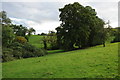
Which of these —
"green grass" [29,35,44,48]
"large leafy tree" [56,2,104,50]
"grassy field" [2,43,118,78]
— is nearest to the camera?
"grassy field" [2,43,118,78]

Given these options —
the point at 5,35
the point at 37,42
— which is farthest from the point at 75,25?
the point at 37,42

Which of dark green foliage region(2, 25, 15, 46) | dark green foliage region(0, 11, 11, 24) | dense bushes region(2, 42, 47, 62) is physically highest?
dark green foliage region(0, 11, 11, 24)

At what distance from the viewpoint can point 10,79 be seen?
6113mm

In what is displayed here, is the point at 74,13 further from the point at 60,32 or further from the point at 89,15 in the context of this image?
the point at 60,32

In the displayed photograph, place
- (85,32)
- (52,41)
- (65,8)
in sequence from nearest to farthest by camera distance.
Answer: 1. (85,32)
2. (65,8)
3. (52,41)

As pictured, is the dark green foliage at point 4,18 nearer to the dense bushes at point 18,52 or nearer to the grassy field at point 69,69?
the dense bushes at point 18,52

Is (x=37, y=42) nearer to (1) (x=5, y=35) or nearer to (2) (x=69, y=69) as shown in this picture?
(1) (x=5, y=35)

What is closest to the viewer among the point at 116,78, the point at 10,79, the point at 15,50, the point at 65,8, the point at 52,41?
the point at 116,78

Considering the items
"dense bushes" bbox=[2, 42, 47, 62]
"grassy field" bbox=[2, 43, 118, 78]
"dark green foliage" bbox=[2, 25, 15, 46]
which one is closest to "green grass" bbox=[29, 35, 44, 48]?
"dense bushes" bbox=[2, 42, 47, 62]

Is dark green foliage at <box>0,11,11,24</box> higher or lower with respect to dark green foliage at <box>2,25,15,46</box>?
higher

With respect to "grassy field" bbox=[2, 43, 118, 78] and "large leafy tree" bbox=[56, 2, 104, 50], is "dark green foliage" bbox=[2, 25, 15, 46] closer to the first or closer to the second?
"grassy field" bbox=[2, 43, 118, 78]

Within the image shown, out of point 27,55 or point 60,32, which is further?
point 60,32

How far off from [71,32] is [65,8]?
6.50 m

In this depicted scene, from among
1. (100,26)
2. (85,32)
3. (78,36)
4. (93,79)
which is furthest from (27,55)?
(100,26)
